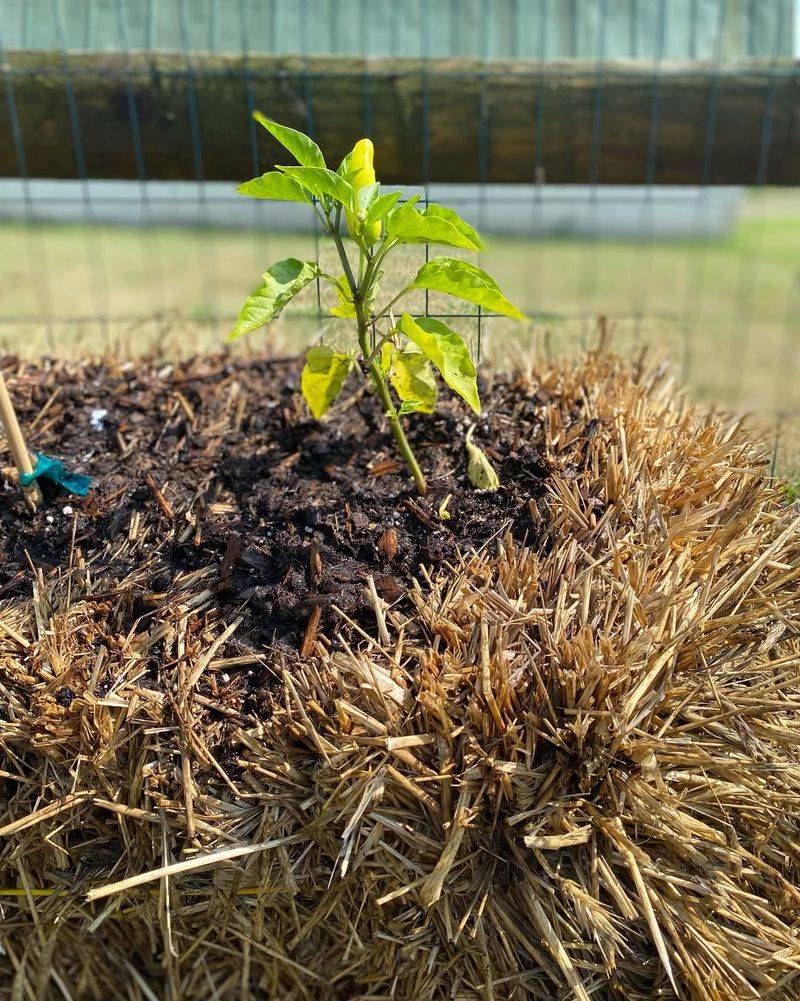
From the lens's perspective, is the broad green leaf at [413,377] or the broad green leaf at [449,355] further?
the broad green leaf at [413,377]

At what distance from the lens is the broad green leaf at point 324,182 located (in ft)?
4.03

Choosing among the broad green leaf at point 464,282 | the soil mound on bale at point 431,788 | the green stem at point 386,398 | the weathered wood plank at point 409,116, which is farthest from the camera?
the weathered wood plank at point 409,116

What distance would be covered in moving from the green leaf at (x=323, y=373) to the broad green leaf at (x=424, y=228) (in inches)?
11.2

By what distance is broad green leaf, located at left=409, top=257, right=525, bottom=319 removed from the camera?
126cm

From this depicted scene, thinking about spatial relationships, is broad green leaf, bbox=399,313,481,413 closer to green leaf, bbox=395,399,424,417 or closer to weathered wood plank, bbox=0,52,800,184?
green leaf, bbox=395,399,424,417

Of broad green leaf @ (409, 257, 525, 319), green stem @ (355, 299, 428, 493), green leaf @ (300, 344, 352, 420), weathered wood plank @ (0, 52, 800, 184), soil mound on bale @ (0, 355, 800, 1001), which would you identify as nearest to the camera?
soil mound on bale @ (0, 355, 800, 1001)

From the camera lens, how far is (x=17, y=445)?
57.8 inches

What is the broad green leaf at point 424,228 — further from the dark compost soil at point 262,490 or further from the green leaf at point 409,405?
the dark compost soil at point 262,490

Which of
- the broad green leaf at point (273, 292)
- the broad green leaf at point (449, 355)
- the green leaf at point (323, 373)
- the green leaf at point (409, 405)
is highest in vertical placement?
the broad green leaf at point (273, 292)

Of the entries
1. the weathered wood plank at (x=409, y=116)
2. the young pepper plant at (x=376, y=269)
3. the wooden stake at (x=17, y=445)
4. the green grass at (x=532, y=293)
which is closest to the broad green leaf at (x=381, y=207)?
the young pepper plant at (x=376, y=269)

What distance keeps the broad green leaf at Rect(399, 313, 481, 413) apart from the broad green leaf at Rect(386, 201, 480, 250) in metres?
0.12

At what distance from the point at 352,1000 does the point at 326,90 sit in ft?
6.73

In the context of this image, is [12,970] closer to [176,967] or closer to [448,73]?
[176,967]

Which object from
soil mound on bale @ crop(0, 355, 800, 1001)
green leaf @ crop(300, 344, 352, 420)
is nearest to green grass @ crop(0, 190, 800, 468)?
green leaf @ crop(300, 344, 352, 420)
